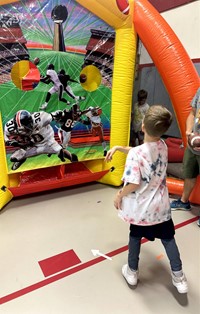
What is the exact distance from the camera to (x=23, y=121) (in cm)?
195

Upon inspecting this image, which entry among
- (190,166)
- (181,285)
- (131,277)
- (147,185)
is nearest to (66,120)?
(190,166)

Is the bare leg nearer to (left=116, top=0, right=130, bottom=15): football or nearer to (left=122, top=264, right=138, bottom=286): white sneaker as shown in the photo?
(left=122, top=264, right=138, bottom=286): white sneaker

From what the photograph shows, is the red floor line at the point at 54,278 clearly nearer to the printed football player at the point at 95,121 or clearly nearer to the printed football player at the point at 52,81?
the printed football player at the point at 95,121

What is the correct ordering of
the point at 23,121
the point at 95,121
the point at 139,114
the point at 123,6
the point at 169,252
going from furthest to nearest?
the point at 139,114 → the point at 95,121 → the point at 123,6 → the point at 23,121 → the point at 169,252

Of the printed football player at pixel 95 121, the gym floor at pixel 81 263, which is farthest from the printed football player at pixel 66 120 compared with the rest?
the gym floor at pixel 81 263

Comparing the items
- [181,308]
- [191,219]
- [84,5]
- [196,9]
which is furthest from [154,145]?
[196,9]

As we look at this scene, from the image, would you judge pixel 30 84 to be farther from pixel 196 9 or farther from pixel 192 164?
pixel 196 9

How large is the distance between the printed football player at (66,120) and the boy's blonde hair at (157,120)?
4.03ft

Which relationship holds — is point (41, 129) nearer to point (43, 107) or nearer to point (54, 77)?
point (43, 107)

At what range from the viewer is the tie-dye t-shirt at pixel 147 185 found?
1045 millimetres

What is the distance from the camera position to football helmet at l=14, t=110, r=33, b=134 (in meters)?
1.93

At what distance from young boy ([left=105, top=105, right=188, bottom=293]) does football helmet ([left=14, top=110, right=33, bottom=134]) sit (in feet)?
3.49

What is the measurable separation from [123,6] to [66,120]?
43.4 inches

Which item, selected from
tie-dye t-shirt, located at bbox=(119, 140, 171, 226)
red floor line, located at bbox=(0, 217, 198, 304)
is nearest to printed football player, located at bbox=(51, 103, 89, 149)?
red floor line, located at bbox=(0, 217, 198, 304)
